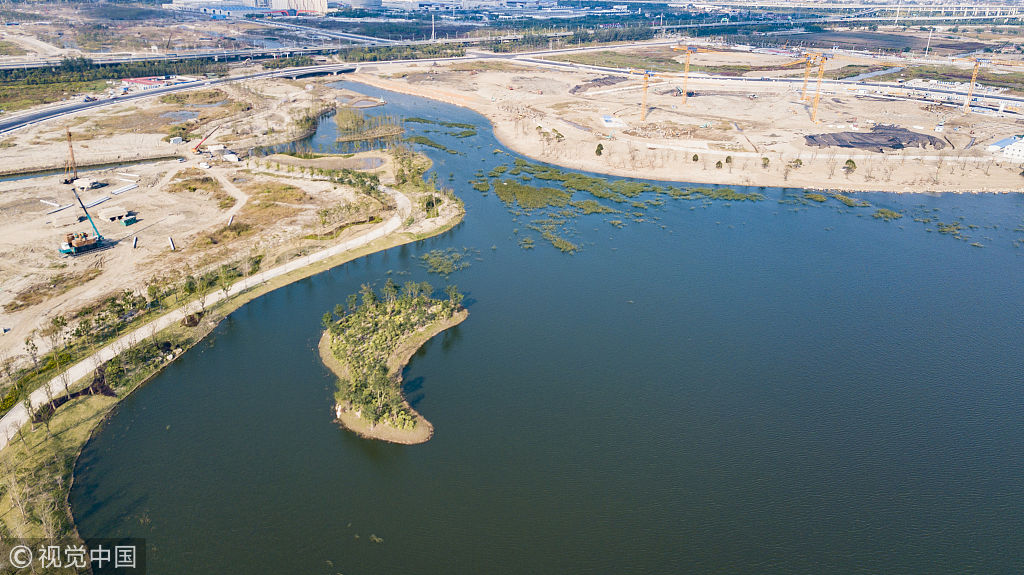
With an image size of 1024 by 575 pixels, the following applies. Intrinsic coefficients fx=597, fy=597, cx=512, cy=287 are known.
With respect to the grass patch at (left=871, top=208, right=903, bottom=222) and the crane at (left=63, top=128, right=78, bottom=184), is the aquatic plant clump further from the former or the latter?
the crane at (left=63, top=128, right=78, bottom=184)

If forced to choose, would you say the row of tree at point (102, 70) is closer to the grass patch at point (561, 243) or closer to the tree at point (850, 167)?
the grass patch at point (561, 243)

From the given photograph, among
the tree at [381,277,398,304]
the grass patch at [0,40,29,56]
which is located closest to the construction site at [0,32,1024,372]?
the tree at [381,277,398,304]

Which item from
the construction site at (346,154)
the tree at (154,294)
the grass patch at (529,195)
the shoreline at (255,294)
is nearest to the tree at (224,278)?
the shoreline at (255,294)

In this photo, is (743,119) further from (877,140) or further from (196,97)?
(196,97)

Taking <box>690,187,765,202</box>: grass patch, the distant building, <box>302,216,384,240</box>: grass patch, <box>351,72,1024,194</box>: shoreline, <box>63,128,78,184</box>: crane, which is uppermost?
the distant building

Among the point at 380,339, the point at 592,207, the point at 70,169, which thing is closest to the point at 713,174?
the point at 592,207

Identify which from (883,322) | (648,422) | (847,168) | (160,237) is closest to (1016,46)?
(847,168)
